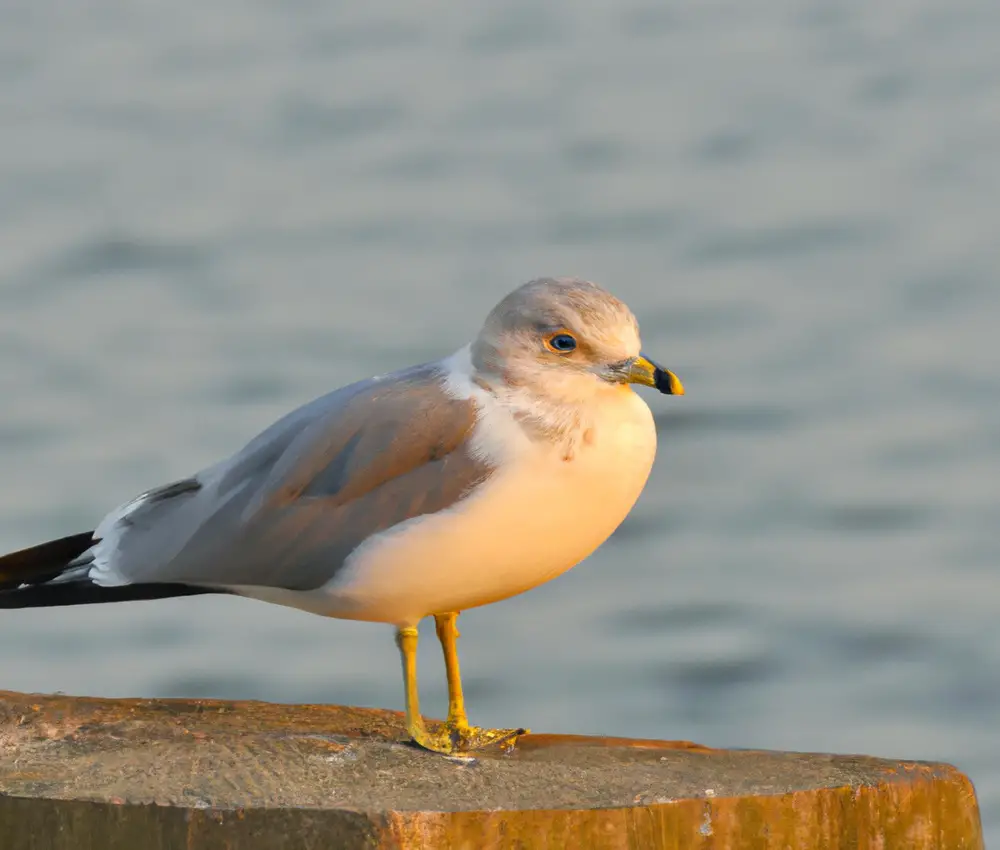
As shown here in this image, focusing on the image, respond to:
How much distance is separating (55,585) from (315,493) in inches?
35.0

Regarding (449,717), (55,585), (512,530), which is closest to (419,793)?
(512,530)

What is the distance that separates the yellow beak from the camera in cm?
547

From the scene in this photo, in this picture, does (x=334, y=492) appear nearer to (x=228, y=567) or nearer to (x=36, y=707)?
(x=228, y=567)

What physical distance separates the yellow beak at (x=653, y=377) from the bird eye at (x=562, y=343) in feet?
0.59

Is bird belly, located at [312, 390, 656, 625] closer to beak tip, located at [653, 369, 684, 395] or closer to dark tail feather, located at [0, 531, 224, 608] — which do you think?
beak tip, located at [653, 369, 684, 395]

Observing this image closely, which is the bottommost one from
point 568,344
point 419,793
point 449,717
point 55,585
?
point 419,793

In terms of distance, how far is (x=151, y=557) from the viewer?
19.3 ft

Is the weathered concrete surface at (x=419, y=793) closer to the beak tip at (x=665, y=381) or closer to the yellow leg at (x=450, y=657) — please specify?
the yellow leg at (x=450, y=657)

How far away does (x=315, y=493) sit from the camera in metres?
5.74

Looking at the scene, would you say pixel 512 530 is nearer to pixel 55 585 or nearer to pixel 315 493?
pixel 315 493

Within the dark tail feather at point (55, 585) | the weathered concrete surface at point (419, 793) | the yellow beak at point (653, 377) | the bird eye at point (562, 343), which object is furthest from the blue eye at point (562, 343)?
the dark tail feather at point (55, 585)

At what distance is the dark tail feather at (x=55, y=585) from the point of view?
589 cm

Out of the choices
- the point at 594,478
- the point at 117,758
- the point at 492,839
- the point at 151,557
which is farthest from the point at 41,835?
the point at 594,478

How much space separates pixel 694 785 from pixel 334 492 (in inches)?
57.2
